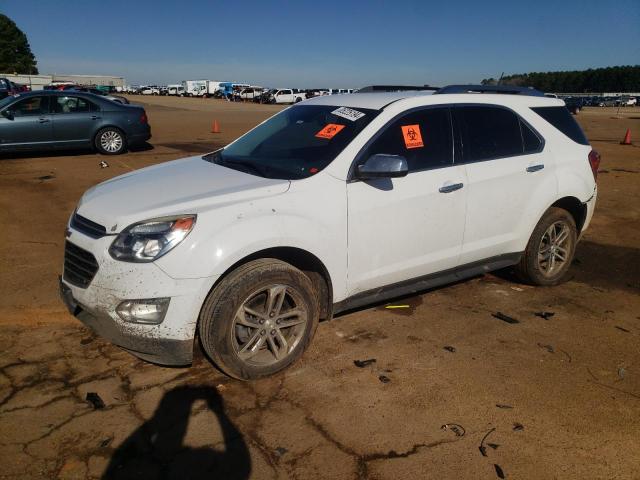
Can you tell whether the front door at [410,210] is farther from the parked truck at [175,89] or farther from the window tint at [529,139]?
the parked truck at [175,89]

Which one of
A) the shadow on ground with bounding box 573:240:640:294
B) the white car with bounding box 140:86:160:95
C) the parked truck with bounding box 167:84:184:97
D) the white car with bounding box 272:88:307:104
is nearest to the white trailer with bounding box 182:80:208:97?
the parked truck with bounding box 167:84:184:97

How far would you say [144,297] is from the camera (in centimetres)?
280

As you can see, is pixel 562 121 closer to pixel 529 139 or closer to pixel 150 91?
pixel 529 139

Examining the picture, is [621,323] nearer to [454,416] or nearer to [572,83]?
[454,416]

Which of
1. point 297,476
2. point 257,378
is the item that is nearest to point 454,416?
point 297,476

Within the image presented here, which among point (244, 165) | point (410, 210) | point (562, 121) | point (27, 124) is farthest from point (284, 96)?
point (410, 210)

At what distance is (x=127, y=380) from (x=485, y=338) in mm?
2612

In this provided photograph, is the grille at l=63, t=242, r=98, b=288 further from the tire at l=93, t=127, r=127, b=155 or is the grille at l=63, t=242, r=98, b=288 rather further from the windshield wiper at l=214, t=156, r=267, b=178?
the tire at l=93, t=127, r=127, b=155

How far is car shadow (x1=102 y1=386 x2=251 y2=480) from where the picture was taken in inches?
96.9

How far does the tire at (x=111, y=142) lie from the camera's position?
12320 mm

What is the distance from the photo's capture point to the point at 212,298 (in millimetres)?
2939

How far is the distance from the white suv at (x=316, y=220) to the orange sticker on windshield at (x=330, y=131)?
2cm

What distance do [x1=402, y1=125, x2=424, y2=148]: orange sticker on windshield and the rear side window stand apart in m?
1.49

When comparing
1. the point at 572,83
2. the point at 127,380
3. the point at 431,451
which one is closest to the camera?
the point at 431,451
